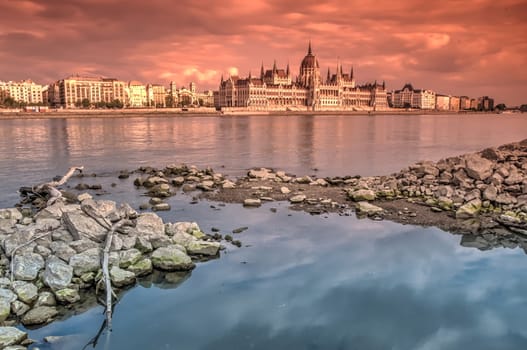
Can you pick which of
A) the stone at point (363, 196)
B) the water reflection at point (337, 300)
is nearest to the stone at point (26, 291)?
the water reflection at point (337, 300)

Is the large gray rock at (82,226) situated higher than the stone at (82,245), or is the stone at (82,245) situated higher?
the large gray rock at (82,226)

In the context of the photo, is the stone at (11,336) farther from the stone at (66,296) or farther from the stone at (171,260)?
the stone at (171,260)

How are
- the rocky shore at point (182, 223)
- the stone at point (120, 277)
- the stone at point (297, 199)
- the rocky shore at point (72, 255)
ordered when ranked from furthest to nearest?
the stone at point (297, 199), the stone at point (120, 277), the rocky shore at point (182, 223), the rocky shore at point (72, 255)

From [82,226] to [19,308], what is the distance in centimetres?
336

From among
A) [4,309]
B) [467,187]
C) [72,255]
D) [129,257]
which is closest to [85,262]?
[72,255]

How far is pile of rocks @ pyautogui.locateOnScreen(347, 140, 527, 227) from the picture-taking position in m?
17.1

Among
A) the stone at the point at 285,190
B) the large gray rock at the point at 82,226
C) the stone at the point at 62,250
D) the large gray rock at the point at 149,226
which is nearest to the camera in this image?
the stone at the point at 62,250

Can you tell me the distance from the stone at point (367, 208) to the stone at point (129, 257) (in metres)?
8.90

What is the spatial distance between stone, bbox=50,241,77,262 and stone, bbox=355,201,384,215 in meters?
10.4

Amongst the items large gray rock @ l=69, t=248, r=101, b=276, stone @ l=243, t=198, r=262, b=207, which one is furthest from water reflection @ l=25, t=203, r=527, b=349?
stone @ l=243, t=198, r=262, b=207

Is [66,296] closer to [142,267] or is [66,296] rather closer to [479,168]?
[142,267]

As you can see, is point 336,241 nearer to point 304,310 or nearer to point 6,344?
point 304,310

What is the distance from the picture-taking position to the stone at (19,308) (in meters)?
9.38

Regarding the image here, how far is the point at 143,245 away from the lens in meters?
12.5
